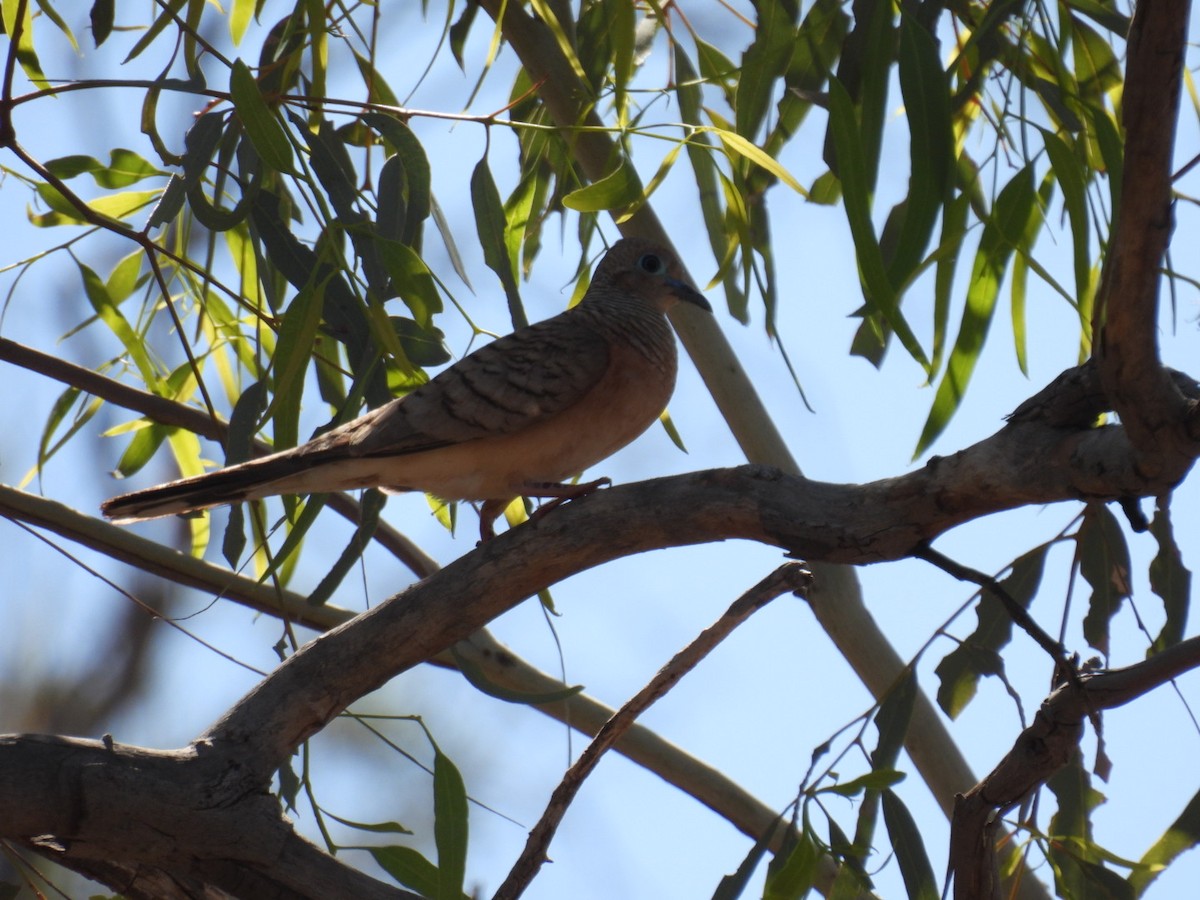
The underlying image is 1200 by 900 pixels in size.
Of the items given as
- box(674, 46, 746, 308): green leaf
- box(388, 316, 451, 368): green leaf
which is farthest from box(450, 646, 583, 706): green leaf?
box(674, 46, 746, 308): green leaf

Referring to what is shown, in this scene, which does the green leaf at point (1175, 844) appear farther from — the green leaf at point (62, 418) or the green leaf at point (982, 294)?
the green leaf at point (62, 418)

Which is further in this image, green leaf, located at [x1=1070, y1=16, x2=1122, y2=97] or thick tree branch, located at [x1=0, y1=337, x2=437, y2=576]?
thick tree branch, located at [x1=0, y1=337, x2=437, y2=576]

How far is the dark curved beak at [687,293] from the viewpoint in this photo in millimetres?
3129

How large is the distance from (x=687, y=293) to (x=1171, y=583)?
1337 mm

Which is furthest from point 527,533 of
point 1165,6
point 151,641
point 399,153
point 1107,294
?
point 151,641

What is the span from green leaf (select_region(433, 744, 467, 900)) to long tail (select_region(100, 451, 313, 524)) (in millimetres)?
635

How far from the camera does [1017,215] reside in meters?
2.08

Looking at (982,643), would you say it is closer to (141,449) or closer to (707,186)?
(707,186)

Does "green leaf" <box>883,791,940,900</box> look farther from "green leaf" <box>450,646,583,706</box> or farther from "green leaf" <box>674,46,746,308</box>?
"green leaf" <box>674,46,746,308</box>

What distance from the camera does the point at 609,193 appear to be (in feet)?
6.78

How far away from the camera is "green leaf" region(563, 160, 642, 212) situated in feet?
6.67

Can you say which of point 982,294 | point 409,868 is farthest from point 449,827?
point 982,294

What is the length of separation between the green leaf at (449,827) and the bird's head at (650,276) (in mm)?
1512

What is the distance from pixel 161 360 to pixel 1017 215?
1.98m
